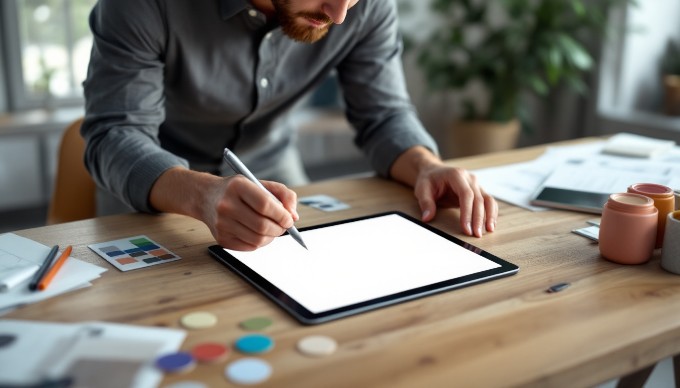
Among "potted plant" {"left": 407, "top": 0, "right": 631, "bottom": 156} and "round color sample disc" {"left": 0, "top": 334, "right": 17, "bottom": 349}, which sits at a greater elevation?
"potted plant" {"left": 407, "top": 0, "right": 631, "bottom": 156}

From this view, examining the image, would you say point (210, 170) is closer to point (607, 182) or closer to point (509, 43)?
point (607, 182)

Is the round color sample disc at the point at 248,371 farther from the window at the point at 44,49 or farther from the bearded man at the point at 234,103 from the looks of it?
the window at the point at 44,49

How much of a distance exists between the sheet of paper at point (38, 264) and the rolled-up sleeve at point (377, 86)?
71cm

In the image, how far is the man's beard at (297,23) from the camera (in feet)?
3.99

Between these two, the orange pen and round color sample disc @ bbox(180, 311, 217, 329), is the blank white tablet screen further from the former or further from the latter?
the orange pen

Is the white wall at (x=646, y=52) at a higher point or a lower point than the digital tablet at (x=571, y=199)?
higher

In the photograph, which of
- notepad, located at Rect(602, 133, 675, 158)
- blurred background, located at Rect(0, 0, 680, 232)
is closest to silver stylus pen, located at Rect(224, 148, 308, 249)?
notepad, located at Rect(602, 133, 675, 158)

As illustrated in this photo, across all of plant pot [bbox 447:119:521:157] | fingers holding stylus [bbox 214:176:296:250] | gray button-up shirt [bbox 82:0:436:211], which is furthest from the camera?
plant pot [bbox 447:119:521:157]

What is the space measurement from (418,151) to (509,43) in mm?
2282

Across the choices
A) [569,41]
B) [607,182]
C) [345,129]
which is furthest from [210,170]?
[569,41]

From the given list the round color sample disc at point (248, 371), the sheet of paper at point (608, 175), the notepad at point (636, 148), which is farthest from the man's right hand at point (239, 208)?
the notepad at point (636, 148)

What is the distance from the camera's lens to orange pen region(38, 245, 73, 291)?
838 mm

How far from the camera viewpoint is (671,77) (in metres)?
3.36

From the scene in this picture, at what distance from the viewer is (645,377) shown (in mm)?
1036
